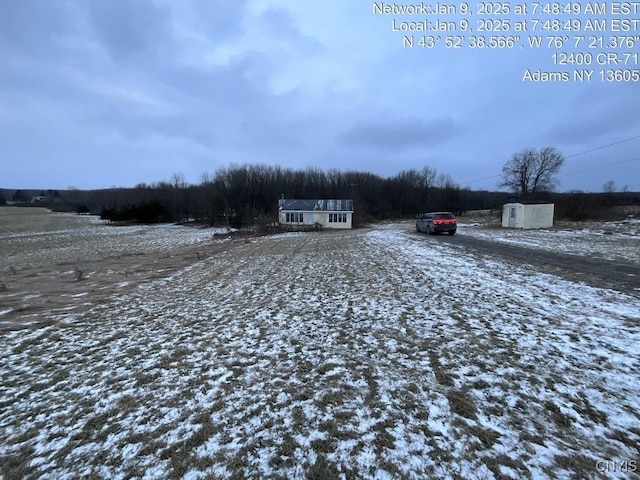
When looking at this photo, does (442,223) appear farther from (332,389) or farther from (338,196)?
(338,196)

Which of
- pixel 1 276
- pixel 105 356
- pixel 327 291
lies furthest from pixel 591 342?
pixel 1 276

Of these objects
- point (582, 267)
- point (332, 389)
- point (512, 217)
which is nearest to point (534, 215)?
point (512, 217)

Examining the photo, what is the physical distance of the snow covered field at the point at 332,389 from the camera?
2.79 meters

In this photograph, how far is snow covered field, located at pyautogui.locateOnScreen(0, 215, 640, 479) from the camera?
9.15 feet

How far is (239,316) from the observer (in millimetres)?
6723

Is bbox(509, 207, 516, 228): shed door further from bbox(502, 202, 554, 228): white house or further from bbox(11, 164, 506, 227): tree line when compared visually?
bbox(11, 164, 506, 227): tree line

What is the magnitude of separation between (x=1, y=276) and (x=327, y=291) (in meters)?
14.2

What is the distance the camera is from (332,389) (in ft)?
12.7

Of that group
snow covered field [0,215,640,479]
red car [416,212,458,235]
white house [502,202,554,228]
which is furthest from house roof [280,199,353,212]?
snow covered field [0,215,640,479]

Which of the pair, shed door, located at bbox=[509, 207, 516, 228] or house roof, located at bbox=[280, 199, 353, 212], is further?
house roof, located at bbox=[280, 199, 353, 212]

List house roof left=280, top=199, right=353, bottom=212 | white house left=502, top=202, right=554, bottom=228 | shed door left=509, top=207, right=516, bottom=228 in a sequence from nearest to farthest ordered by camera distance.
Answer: white house left=502, top=202, right=554, bottom=228, shed door left=509, top=207, right=516, bottom=228, house roof left=280, top=199, right=353, bottom=212

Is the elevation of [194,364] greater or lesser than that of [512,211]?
lesser

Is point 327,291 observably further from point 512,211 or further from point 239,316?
point 512,211

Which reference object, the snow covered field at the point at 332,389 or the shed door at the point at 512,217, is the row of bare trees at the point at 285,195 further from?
the snow covered field at the point at 332,389
